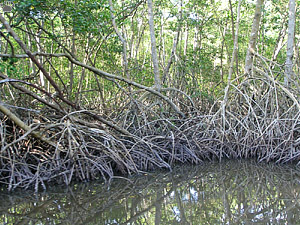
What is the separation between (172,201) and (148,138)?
159cm

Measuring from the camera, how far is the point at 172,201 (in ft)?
10.0

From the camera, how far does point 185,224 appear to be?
2.49m

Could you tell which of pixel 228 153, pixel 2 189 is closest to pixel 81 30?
pixel 2 189

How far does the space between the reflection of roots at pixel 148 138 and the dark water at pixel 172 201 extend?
0.26m

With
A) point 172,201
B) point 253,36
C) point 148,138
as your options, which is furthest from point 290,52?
point 172,201

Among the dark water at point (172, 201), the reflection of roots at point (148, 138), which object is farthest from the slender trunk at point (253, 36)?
the dark water at point (172, 201)

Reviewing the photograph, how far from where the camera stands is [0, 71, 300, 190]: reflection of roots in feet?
11.9

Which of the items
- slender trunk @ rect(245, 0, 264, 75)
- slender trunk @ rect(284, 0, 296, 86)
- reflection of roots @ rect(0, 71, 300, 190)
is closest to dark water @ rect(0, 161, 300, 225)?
reflection of roots @ rect(0, 71, 300, 190)

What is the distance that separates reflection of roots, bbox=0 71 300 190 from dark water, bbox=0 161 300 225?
264mm

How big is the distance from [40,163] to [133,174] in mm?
1090

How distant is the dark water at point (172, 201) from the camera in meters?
2.62

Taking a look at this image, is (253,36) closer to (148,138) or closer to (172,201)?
(148,138)

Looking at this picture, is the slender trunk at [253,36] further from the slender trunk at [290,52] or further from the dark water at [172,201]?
the dark water at [172,201]

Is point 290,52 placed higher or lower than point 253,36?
lower
